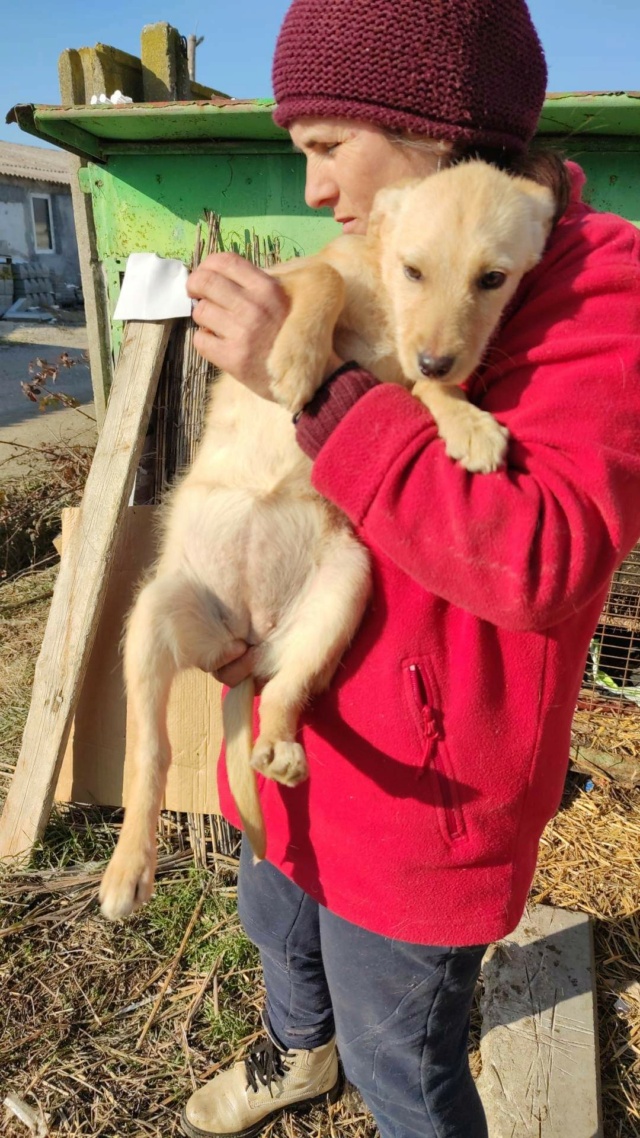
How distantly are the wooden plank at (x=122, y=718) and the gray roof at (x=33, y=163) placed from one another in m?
26.7

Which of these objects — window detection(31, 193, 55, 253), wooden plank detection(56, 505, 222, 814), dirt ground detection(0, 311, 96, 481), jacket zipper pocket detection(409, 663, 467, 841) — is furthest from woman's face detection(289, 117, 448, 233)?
window detection(31, 193, 55, 253)

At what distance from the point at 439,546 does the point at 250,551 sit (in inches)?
24.1

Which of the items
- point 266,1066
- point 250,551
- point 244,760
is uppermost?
point 250,551

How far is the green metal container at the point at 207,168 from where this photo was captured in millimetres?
3459

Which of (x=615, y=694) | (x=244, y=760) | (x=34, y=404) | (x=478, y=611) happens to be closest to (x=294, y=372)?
(x=478, y=611)

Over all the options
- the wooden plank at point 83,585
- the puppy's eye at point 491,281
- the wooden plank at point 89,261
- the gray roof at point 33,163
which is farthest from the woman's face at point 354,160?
the gray roof at point 33,163

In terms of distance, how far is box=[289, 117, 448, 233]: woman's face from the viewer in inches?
60.1

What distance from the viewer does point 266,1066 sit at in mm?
2361

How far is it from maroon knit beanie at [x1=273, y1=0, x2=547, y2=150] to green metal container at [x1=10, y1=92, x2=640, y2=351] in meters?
1.98

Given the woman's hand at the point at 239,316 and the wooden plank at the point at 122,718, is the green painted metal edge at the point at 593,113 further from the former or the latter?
the wooden plank at the point at 122,718

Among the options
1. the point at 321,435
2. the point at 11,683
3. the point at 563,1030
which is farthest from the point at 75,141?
the point at 563,1030

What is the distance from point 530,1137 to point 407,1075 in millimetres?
1061

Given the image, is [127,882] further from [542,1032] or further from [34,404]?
[34,404]

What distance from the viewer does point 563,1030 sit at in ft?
8.69
